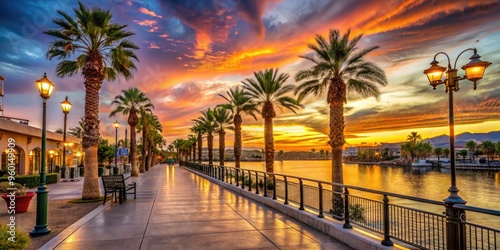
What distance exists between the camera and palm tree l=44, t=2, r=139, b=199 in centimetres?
1555

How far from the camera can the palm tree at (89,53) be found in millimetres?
15555

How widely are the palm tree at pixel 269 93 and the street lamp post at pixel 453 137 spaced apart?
71.7 ft

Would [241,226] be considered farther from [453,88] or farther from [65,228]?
[453,88]

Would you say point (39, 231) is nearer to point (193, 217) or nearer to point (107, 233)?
point (107, 233)

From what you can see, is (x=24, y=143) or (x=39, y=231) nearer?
(x=39, y=231)

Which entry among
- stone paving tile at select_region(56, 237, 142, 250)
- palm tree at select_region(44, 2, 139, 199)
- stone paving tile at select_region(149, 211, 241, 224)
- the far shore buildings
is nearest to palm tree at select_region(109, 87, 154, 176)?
the far shore buildings

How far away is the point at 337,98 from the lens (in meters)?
20.9

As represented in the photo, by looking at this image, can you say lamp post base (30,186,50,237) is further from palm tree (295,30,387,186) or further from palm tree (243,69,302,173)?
palm tree (243,69,302,173)

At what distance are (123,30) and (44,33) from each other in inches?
138

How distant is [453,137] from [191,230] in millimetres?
6667

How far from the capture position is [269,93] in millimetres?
30953

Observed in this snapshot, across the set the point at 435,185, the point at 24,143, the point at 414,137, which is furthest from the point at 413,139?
the point at 24,143

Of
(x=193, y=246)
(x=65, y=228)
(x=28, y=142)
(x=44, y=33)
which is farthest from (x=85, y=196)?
(x=28, y=142)

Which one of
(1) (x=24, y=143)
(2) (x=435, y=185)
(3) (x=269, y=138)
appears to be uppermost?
(3) (x=269, y=138)
